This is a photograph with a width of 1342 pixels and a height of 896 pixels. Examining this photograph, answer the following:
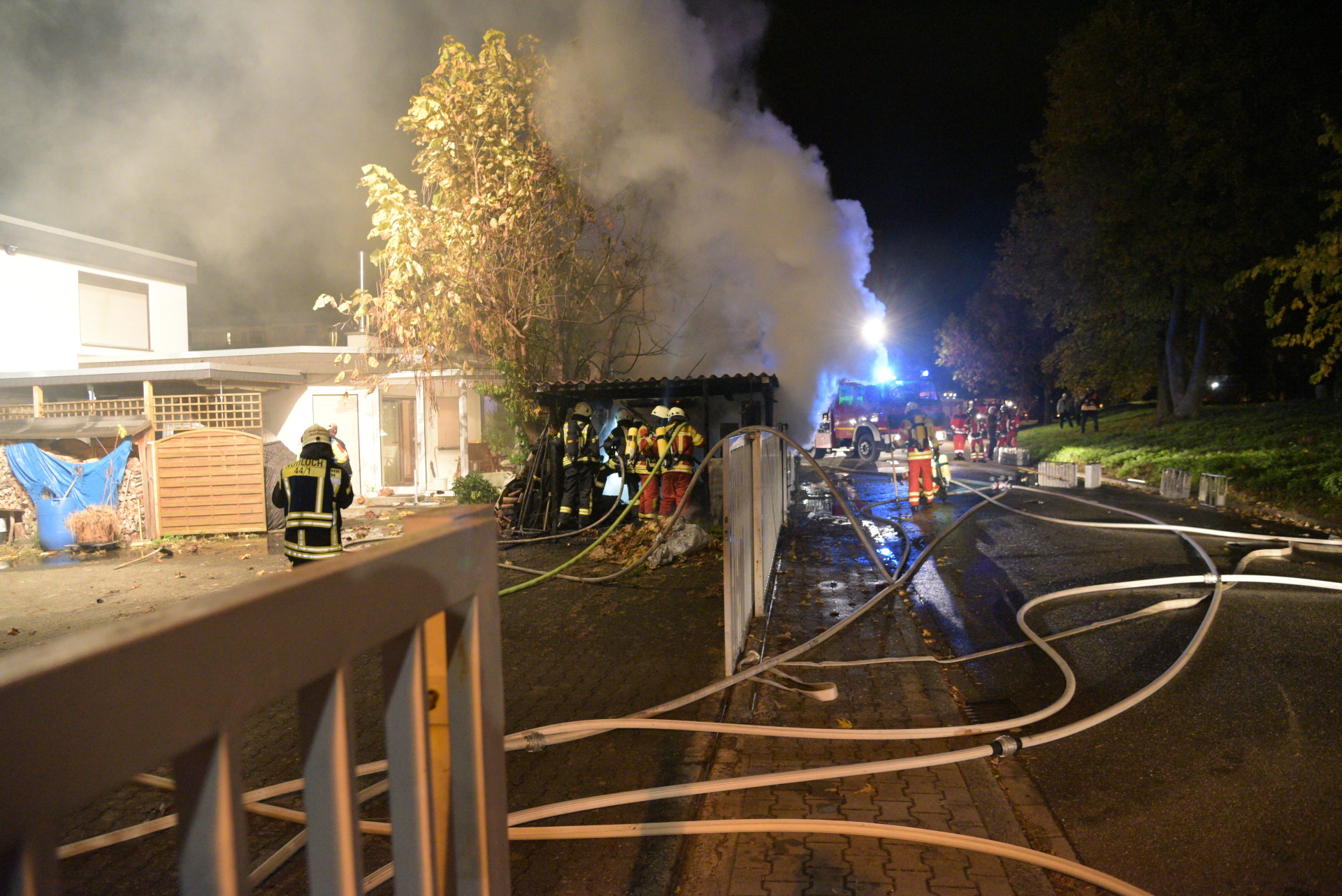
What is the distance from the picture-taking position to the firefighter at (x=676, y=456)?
36.1 feet

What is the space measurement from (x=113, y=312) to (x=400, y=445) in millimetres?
9441

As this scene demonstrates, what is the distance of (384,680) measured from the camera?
1.05m

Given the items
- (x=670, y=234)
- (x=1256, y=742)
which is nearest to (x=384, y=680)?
(x=1256, y=742)

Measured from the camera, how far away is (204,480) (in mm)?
13164

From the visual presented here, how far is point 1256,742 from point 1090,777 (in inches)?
41.0

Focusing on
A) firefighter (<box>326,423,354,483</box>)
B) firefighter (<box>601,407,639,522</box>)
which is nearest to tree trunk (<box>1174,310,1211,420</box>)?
firefighter (<box>601,407,639,522</box>)

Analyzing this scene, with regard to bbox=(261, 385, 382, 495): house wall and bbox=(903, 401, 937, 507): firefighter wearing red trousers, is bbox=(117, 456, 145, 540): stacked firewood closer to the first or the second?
bbox=(261, 385, 382, 495): house wall

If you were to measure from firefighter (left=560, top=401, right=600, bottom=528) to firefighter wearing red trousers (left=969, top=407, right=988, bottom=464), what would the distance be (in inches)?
718

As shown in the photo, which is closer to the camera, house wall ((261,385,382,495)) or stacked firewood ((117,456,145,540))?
stacked firewood ((117,456,145,540))

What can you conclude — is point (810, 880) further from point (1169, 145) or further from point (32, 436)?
point (1169, 145)

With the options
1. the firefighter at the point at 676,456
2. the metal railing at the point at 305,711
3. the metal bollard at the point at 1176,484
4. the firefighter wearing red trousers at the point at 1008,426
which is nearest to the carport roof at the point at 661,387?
the firefighter at the point at 676,456

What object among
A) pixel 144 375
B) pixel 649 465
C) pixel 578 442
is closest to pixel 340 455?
pixel 578 442

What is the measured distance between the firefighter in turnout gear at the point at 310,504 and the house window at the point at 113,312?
58.8ft

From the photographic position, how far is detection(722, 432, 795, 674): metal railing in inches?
199
